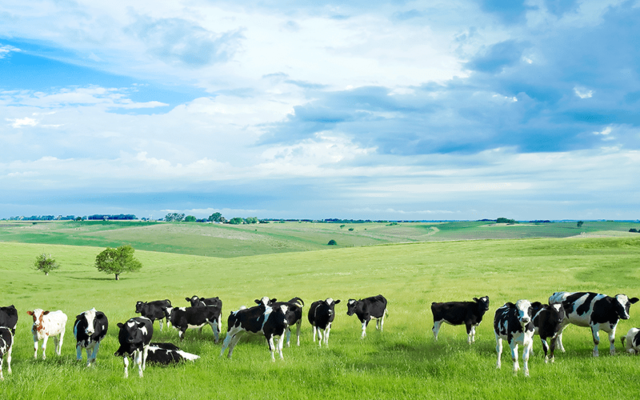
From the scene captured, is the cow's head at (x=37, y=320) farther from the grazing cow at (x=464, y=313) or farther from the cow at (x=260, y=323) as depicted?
the grazing cow at (x=464, y=313)

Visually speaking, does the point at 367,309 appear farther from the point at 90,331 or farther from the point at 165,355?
the point at 90,331

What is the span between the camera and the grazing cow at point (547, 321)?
12.7 m

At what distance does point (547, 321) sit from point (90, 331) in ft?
45.0

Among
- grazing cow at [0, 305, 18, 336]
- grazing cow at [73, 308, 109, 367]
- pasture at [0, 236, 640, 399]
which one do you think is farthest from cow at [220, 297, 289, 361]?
grazing cow at [0, 305, 18, 336]

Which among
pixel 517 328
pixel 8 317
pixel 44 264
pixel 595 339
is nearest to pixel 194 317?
pixel 8 317

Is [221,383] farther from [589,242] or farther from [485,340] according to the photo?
[589,242]

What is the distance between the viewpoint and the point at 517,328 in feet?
38.9

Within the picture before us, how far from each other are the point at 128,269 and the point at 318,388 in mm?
65246

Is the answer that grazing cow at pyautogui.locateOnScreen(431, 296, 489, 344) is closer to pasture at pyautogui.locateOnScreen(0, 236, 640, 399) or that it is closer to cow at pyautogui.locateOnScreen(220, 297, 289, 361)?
pasture at pyautogui.locateOnScreen(0, 236, 640, 399)

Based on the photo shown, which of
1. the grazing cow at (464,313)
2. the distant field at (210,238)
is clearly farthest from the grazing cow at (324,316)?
the distant field at (210,238)

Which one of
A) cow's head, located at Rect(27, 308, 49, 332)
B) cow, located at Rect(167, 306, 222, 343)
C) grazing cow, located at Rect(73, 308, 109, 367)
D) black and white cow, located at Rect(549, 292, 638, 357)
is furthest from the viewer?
cow, located at Rect(167, 306, 222, 343)

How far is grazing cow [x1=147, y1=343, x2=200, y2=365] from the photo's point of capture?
1323 cm

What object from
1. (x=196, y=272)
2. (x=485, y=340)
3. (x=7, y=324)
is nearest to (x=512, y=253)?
(x=196, y=272)

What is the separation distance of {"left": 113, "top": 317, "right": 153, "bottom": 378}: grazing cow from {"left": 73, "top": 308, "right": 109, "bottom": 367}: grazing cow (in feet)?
3.67
